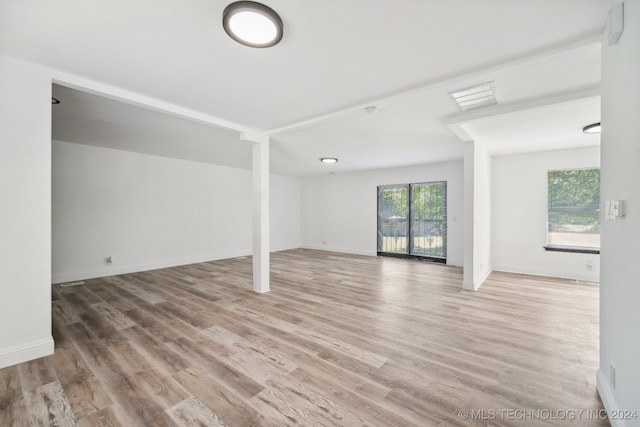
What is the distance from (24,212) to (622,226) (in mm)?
4269

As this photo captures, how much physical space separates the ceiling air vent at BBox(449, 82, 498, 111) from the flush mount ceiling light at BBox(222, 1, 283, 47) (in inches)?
72.8

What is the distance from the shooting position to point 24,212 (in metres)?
2.24

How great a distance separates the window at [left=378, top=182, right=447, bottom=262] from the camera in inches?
260

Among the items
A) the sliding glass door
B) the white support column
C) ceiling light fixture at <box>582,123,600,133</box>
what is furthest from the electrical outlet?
the sliding glass door

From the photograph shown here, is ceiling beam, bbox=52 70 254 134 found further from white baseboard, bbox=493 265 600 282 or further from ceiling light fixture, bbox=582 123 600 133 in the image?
white baseboard, bbox=493 265 600 282

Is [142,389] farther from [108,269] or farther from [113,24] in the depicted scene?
[108,269]

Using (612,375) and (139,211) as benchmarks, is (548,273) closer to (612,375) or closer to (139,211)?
(612,375)

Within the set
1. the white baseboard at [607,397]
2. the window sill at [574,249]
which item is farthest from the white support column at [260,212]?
the window sill at [574,249]

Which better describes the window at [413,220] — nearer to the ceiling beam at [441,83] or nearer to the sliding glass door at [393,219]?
the sliding glass door at [393,219]

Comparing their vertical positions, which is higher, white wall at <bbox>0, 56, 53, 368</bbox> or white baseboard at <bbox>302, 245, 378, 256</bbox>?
white wall at <bbox>0, 56, 53, 368</bbox>

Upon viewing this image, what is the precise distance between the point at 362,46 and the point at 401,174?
18.4 ft

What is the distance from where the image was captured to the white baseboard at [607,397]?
149 cm

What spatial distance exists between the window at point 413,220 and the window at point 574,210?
1997 mm

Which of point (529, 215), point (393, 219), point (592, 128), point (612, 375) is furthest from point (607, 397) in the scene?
point (393, 219)
